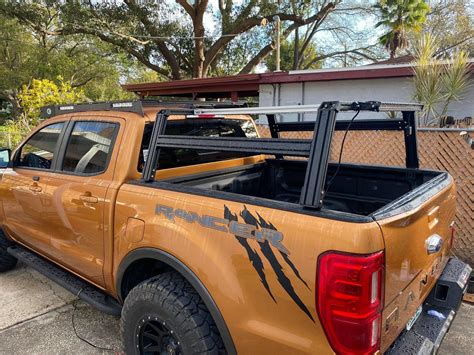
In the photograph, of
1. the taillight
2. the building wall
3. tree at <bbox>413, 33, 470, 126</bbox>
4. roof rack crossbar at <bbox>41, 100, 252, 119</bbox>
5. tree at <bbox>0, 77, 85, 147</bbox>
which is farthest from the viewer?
tree at <bbox>0, 77, 85, 147</bbox>

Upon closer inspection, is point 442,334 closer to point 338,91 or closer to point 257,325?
point 257,325

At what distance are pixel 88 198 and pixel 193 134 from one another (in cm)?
96

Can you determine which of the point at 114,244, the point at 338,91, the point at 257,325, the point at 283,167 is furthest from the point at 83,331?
the point at 338,91

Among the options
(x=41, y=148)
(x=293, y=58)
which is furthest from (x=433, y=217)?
(x=293, y=58)

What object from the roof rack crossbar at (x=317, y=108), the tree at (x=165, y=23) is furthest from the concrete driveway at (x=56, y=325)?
the tree at (x=165, y=23)

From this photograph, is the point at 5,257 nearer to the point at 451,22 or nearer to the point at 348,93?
the point at 348,93

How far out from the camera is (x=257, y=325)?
1.85 meters

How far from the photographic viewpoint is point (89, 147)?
298 centimetres

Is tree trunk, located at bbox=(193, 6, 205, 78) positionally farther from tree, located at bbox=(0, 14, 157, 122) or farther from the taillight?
the taillight

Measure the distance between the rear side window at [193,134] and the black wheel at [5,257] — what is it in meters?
2.42

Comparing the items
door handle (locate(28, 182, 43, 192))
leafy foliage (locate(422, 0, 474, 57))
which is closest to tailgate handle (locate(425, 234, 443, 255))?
door handle (locate(28, 182, 43, 192))

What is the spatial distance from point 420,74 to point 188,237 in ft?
20.6

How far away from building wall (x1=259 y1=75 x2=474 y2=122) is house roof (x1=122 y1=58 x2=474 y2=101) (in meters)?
0.36

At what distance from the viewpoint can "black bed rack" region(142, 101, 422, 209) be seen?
68.2 inches
